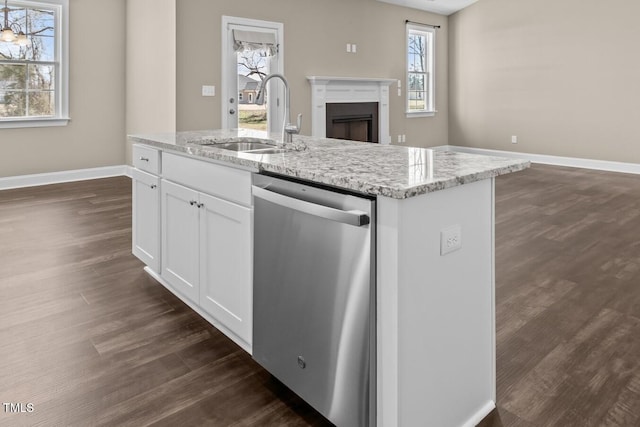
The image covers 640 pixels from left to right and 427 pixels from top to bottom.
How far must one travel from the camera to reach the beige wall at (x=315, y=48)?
5.50 m

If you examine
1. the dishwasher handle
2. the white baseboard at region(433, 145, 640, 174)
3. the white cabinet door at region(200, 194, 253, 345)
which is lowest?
the white cabinet door at region(200, 194, 253, 345)

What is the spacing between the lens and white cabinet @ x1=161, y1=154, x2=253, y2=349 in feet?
6.35

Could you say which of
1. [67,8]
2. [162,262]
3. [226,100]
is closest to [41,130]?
[67,8]

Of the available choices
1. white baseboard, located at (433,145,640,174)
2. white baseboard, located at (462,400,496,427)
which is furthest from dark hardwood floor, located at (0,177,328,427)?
white baseboard, located at (433,145,640,174)

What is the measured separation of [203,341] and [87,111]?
532 cm

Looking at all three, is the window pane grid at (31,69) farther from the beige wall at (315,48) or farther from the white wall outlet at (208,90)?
the white wall outlet at (208,90)

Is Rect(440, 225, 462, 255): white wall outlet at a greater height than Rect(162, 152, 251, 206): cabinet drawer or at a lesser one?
lesser

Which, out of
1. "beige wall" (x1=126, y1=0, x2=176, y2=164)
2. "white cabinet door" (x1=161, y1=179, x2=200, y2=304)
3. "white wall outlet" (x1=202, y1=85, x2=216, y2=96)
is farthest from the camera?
"white wall outlet" (x1=202, y1=85, x2=216, y2=96)

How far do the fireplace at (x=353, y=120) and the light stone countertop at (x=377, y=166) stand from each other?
489cm

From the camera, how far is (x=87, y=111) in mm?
6379

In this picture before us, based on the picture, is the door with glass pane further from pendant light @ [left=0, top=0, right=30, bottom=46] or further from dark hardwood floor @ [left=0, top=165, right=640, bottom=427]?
dark hardwood floor @ [left=0, top=165, right=640, bottom=427]

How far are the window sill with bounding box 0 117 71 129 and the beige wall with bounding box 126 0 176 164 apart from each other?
33.4 inches

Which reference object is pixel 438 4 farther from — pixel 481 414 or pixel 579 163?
pixel 481 414

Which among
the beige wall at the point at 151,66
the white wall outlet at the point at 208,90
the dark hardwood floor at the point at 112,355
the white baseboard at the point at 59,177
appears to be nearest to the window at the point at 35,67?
the white baseboard at the point at 59,177
